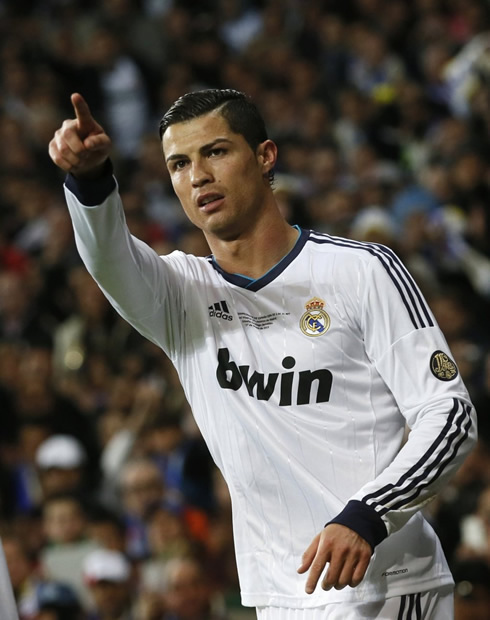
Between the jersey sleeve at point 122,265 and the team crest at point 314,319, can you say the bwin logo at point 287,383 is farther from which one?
the jersey sleeve at point 122,265

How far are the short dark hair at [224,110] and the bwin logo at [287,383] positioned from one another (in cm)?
74

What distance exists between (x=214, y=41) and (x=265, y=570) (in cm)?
1008

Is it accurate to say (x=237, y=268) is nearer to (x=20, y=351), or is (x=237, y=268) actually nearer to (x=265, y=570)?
(x=265, y=570)

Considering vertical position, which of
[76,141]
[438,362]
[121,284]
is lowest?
[438,362]

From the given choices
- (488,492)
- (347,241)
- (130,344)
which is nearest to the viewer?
(347,241)

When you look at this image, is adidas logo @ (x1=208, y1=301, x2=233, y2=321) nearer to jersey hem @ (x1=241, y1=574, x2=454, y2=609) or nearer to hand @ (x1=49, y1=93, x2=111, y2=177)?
hand @ (x1=49, y1=93, x2=111, y2=177)

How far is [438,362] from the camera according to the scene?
3.17 m

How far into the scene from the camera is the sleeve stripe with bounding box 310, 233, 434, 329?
10.6 feet

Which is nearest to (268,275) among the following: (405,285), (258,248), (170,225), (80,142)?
(258,248)

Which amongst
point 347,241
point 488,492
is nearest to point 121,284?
point 347,241

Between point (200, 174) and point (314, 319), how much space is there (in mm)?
575

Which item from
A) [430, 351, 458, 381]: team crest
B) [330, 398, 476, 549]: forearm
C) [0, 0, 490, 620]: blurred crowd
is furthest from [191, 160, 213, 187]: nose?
[0, 0, 490, 620]: blurred crowd

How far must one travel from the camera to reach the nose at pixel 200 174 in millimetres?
3459

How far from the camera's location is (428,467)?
3.01 meters
